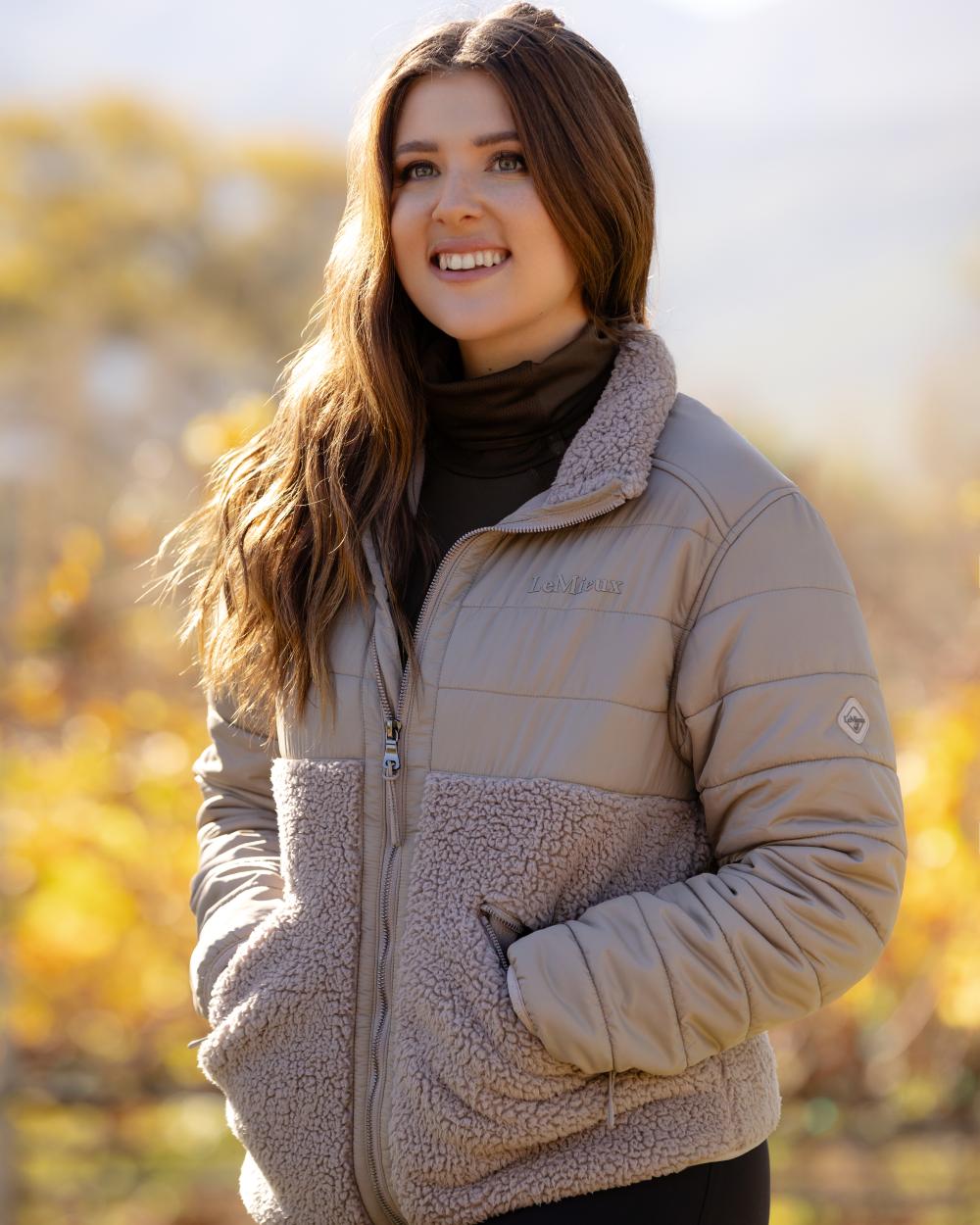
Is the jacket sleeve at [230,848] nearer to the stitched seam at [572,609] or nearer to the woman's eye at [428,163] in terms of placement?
the stitched seam at [572,609]

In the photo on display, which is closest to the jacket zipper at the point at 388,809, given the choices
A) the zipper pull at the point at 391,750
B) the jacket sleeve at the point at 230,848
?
the zipper pull at the point at 391,750

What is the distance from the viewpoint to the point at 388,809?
4.96ft

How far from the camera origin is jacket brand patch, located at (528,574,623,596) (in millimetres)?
1476

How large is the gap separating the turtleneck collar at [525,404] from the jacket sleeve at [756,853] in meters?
0.31

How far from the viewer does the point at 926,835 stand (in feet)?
10.7

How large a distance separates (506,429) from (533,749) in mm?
439

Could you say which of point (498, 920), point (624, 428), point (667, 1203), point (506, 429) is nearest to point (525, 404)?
point (506, 429)

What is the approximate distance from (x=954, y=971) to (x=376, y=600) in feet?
7.93

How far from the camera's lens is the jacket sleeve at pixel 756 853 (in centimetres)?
135

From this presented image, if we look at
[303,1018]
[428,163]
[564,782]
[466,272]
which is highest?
[428,163]

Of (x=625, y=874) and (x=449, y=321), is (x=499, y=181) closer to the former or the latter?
(x=449, y=321)

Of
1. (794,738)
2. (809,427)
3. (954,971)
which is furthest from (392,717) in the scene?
(809,427)

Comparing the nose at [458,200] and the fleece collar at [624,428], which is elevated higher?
the nose at [458,200]

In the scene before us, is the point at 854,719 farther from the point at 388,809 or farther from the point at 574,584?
the point at 388,809
